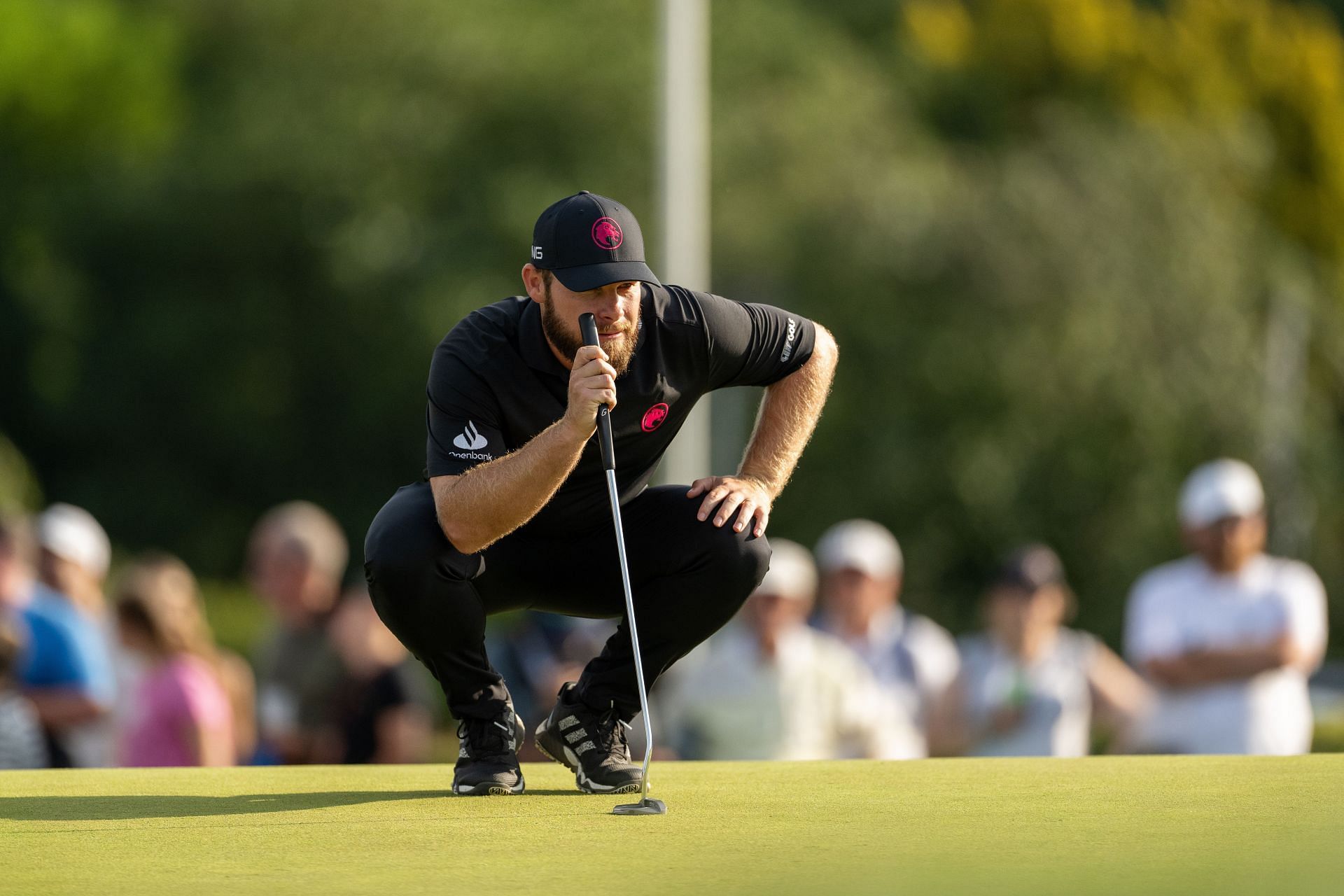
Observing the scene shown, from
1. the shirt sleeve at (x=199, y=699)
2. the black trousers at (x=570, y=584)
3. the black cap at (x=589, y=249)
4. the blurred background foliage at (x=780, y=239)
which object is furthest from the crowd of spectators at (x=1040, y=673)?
the blurred background foliage at (x=780, y=239)

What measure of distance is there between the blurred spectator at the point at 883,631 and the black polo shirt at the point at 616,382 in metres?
3.53

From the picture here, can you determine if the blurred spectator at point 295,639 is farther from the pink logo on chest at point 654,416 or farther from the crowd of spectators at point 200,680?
the pink logo on chest at point 654,416

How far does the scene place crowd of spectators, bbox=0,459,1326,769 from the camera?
297 inches

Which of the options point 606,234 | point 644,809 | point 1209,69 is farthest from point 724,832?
point 1209,69

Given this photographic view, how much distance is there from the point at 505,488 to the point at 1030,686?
171 inches

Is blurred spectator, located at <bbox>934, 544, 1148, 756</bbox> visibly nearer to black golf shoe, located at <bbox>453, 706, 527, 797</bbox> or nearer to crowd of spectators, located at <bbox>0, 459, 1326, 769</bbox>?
crowd of spectators, located at <bbox>0, 459, 1326, 769</bbox>

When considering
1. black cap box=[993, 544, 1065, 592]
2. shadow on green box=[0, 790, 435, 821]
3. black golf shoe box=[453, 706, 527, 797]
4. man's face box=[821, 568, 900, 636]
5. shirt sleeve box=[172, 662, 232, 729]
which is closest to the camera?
shadow on green box=[0, 790, 435, 821]

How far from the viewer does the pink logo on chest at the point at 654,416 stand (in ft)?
15.9

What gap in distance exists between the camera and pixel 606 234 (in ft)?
14.7

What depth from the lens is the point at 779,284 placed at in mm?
21453

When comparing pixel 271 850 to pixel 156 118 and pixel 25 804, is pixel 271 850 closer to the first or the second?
pixel 25 804

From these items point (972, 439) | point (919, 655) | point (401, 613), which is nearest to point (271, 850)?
point (401, 613)

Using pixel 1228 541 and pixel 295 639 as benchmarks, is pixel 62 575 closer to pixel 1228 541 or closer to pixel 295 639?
pixel 295 639

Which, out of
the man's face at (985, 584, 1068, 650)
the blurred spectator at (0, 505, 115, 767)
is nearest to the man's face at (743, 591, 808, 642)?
the man's face at (985, 584, 1068, 650)
